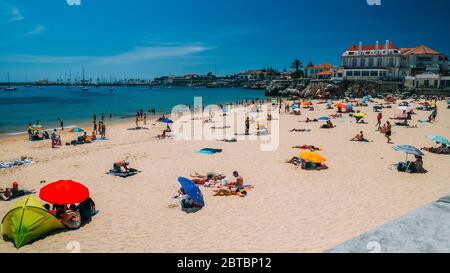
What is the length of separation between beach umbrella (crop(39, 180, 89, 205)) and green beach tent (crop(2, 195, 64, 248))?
1.11 feet

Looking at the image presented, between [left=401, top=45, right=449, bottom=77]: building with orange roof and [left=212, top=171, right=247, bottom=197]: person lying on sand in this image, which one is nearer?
[left=212, top=171, right=247, bottom=197]: person lying on sand

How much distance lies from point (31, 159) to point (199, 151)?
8673 millimetres

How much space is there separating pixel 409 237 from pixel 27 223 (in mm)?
8203

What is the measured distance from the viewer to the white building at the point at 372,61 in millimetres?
65188

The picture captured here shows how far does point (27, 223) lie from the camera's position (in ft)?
25.6

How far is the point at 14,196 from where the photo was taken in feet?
35.5

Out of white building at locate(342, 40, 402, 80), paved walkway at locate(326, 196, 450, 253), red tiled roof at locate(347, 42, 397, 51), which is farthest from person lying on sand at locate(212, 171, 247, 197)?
red tiled roof at locate(347, 42, 397, 51)

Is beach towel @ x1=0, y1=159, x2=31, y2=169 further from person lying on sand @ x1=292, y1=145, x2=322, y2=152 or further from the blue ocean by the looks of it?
the blue ocean

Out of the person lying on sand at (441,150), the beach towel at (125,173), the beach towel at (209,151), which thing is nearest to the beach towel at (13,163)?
the beach towel at (125,173)

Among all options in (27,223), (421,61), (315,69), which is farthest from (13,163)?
(315,69)

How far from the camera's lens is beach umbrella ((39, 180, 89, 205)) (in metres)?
8.44

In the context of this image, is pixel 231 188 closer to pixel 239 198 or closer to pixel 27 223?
pixel 239 198
